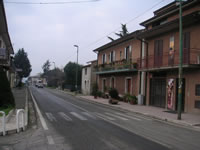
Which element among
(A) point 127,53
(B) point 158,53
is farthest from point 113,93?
(B) point 158,53

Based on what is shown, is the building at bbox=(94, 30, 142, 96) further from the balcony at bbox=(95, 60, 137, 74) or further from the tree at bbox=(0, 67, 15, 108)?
the tree at bbox=(0, 67, 15, 108)

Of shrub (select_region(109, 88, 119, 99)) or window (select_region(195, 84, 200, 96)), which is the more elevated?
window (select_region(195, 84, 200, 96))

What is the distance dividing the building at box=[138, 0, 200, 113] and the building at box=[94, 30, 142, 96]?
4.55 feet

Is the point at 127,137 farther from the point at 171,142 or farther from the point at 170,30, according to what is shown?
the point at 170,30

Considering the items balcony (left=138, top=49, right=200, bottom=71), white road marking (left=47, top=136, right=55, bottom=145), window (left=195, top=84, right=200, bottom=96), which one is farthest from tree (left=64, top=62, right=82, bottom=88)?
white road marking (left=47, top=136, right=55, bottom=145)

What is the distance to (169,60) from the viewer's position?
53.6 ft

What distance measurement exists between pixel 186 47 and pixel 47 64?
5361 inches

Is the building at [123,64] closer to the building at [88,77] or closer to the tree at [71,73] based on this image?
the building at [88,77]

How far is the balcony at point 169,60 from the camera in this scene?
14.4m

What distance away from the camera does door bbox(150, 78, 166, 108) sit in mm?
18219

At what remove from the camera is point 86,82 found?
40438mm

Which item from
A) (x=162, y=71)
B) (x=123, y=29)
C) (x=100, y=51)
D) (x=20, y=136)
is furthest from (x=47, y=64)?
(x=20, y=136)

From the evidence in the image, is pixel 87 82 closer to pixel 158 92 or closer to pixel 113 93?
pixel 113 93

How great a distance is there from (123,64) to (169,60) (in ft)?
26.0
